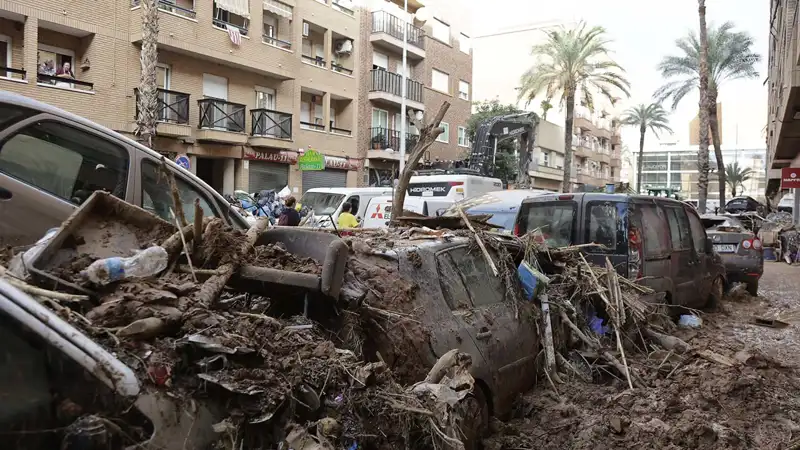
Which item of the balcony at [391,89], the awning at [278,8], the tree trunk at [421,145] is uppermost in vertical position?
A: the awning at [278,8]

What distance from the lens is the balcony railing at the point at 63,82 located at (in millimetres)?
17766

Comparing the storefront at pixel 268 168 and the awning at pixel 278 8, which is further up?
the awning at pixel 278 8

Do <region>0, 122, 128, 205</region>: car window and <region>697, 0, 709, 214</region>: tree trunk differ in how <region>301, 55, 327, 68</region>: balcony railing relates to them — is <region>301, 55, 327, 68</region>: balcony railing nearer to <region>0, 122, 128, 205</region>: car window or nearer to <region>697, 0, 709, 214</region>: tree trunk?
<region>697, 0, 709, 214</region>: tree trunk

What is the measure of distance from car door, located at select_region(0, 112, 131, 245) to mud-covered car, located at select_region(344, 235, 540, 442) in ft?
7.80

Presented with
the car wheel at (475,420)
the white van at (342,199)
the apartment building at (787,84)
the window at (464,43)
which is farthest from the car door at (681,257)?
the window at (464,43)

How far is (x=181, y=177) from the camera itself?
550 cm

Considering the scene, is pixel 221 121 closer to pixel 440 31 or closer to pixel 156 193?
pixel 156 193

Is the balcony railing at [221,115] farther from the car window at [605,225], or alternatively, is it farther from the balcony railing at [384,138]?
the car window at [605,225]

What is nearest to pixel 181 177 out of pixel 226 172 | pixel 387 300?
pixel 387 300

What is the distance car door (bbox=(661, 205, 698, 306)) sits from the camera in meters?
8.37

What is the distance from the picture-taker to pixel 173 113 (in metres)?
20.9

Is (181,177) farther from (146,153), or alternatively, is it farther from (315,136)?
(315,136)

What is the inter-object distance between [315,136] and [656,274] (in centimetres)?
2182

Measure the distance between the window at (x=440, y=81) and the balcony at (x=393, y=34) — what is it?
91.5 inches
